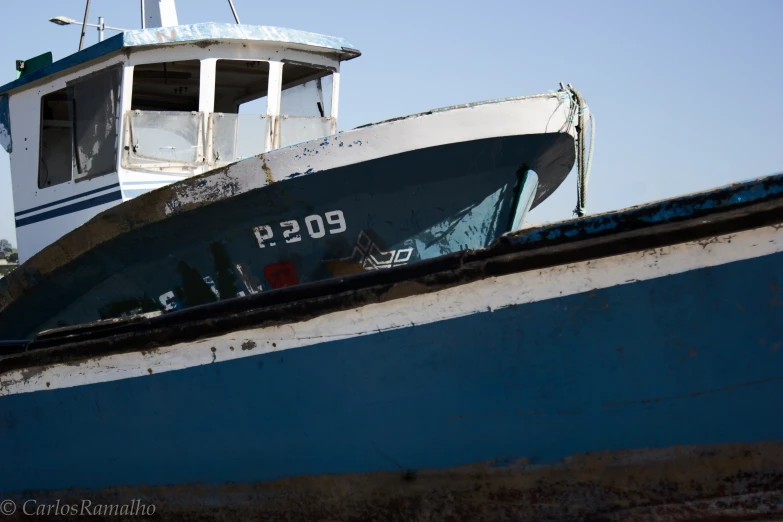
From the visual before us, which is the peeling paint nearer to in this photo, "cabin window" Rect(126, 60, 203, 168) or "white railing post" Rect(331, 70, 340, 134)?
"cabin window" Rect(126, 60, 203, 168)

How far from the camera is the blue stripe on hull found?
216cm

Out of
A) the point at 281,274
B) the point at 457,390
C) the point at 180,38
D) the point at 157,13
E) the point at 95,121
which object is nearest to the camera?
the point at 457,390

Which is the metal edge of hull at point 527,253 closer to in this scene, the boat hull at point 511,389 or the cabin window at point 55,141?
the boat hull at point 511,389

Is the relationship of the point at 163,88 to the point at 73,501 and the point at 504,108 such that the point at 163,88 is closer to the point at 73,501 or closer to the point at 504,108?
the point at 504,108

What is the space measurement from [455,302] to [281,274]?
5.93 feet

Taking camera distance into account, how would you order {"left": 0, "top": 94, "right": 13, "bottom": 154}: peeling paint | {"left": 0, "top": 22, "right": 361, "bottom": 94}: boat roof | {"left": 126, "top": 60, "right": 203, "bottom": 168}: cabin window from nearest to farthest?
1. {"left": 0, "top": 22, "right": 361, "bottom": 94}: boat roof
2. {"left": 126, "top": 60, "right": 203, "bottom": 168}: cabin window
3. {"left": 0, "top": 94, "right": 13, "bottom": 154}: peeling paint

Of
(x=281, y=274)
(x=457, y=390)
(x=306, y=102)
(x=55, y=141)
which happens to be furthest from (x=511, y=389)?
(x=55, y=141)

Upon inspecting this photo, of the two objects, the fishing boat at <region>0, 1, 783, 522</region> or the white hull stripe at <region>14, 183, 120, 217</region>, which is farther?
the white hull stripe at <region>14, 183, 120, 217</region>

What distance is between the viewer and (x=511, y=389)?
2.34 m

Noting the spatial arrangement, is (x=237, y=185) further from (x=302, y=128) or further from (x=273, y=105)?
(x=302, y=128)

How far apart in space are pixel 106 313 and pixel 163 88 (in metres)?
2.05

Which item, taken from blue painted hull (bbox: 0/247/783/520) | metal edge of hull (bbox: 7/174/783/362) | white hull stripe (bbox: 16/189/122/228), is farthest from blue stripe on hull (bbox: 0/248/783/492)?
white hull stripe (bbox: 16/189/122/228)

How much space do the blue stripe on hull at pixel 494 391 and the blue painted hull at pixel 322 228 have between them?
1.22 m

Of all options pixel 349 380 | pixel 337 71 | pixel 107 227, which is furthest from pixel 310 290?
pixel 337 71
